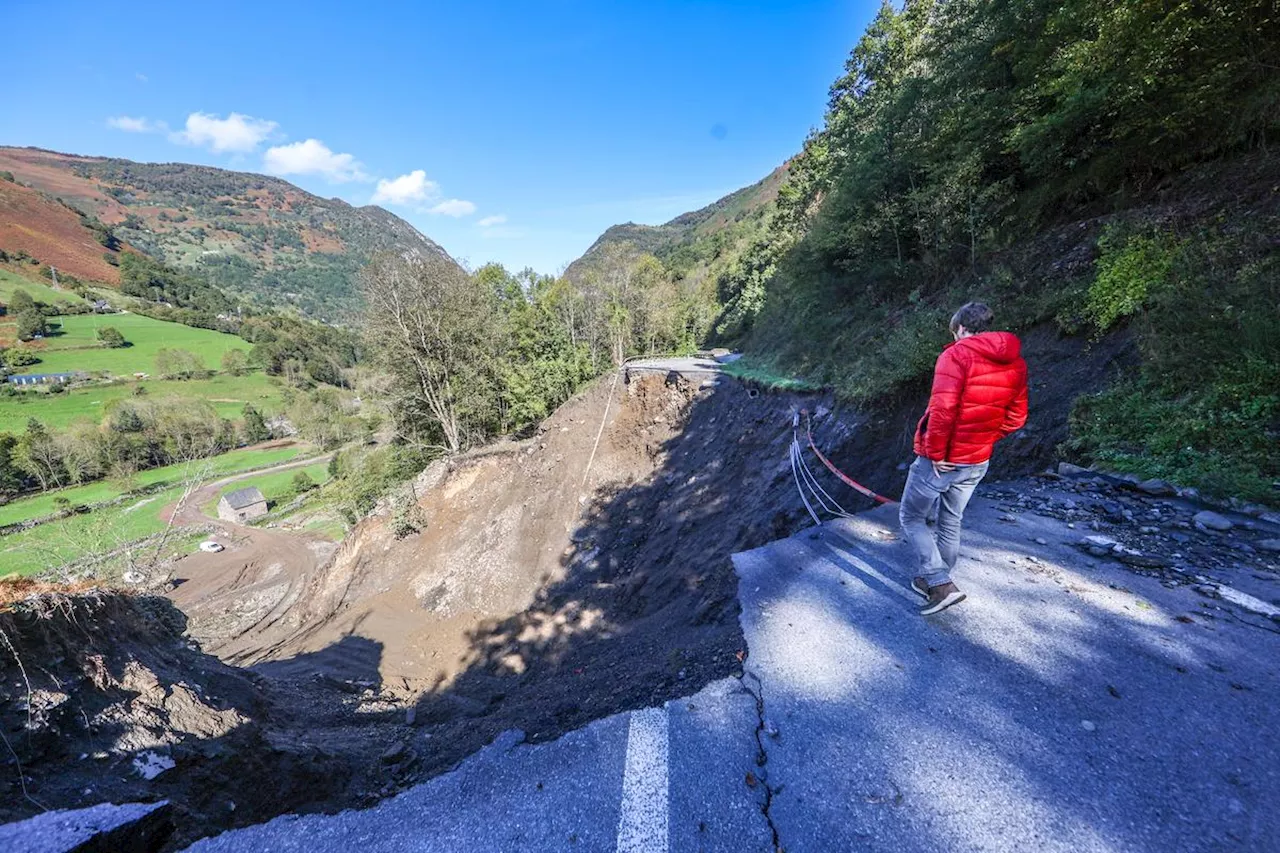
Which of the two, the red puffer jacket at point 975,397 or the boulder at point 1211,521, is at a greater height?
the red puffer jacket at point 975,397

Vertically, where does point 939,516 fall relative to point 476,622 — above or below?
above

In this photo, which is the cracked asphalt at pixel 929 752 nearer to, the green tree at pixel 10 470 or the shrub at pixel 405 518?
the shrub at pixel 405 518

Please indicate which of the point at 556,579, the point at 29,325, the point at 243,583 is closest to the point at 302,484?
the point at 243,583

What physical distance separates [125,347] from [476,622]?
9865 cm

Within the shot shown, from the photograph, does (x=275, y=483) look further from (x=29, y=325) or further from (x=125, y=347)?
(x=29, y=325)

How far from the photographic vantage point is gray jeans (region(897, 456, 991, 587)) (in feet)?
9.73

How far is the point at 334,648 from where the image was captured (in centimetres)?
1060

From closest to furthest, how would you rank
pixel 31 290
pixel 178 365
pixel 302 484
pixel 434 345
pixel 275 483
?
1. pixel 434 345
2. pixel 302 484
3. pixel 275 483
4. pixel 178 365
5. pixel 31 290

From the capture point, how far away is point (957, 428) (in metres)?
2.81

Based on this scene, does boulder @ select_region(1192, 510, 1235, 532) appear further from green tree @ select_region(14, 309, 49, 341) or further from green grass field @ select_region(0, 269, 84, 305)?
green grass field @ select_region(0, 269, 84, 305)

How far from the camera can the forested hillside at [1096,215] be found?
4355 millimetres

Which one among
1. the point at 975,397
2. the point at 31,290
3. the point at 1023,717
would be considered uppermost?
the point at 31,290

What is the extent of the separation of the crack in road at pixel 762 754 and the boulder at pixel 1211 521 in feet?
12.7

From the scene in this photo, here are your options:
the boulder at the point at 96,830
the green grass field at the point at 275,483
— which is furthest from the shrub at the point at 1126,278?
the green grass field at the point at 275,483
